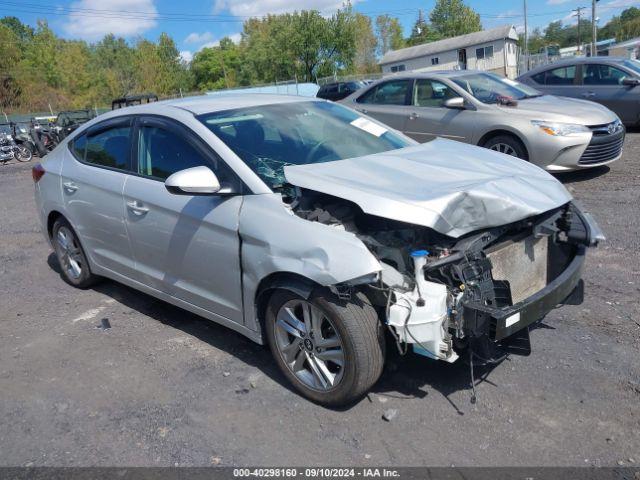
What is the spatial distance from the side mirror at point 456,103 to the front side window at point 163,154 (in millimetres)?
5219

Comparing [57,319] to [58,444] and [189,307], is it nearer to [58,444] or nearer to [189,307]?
[189,307]

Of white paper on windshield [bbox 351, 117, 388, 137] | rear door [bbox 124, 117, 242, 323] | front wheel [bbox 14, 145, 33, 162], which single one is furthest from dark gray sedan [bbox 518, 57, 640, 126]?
front wheel [bbox 14, 145, 33, 162]

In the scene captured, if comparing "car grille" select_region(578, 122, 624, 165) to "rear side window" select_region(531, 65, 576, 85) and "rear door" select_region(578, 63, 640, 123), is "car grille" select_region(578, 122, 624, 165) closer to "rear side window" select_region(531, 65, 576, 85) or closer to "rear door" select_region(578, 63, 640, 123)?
"rear door" select_region(578, 63, 640, 123)

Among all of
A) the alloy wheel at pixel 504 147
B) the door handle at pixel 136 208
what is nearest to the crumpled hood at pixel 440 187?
the door handle at pixel 136 208

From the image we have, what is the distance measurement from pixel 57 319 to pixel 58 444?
2003 mm

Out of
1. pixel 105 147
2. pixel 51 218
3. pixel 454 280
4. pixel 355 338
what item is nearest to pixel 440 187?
pixel 454 280

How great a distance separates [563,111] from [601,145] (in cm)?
69

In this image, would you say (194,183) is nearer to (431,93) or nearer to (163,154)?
(163,154)

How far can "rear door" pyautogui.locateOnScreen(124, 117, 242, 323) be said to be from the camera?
11.5 ft

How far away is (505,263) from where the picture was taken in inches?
128

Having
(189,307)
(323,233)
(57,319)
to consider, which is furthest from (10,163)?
(323,233)

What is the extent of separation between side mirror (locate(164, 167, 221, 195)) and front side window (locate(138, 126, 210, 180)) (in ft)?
0.98

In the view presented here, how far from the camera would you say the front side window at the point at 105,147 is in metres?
4.45

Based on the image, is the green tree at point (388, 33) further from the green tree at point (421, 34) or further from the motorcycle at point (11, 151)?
the motorcycle at point (11, 151)
